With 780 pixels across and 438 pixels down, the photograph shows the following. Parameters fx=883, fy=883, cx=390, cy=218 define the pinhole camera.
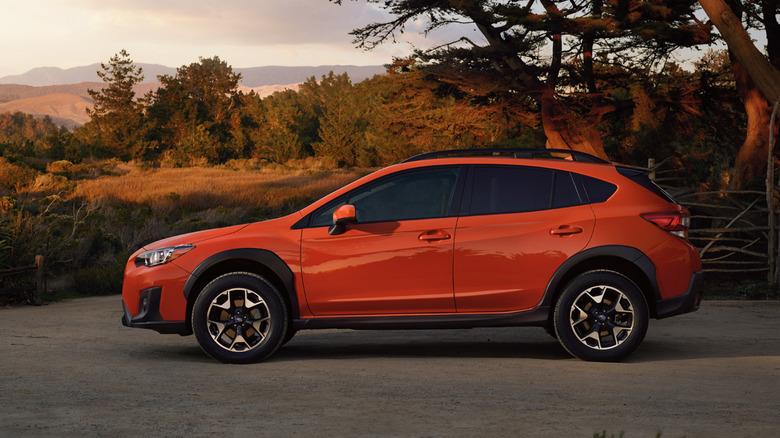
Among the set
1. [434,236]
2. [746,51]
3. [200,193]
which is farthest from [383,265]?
[200,193]

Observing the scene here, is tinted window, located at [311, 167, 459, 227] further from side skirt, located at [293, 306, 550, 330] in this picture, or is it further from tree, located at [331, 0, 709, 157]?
tree, located at [331, 0, 709, 157]

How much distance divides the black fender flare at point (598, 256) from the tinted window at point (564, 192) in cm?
46

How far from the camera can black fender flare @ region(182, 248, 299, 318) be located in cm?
744

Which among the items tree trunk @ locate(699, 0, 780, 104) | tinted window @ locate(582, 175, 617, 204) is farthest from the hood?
tree trunk @ locate(699, 0, 780, 104)

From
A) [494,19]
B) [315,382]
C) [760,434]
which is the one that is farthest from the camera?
[494,19]

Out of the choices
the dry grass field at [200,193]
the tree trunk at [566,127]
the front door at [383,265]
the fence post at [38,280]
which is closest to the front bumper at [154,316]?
the front door at [383,265]

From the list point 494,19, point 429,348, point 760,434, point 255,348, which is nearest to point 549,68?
point 494,19

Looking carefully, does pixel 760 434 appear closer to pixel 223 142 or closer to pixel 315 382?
pixel 315 382

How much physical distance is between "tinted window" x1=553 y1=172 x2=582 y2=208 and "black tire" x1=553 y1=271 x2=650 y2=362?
0.63 metres

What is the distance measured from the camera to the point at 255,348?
24.5 ft

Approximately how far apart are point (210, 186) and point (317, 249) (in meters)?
31.4

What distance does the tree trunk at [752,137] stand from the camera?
68.1ft

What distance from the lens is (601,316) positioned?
7.41 m

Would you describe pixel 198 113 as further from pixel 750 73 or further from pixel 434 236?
pixel 434 236
